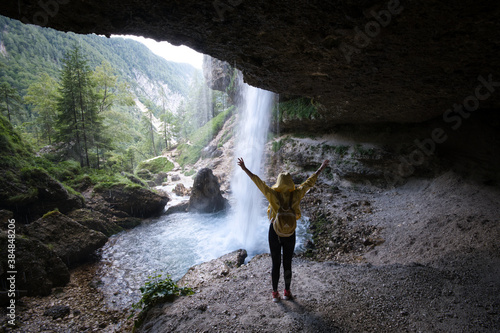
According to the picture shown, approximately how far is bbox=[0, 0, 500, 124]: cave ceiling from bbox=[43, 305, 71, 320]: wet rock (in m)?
5.72

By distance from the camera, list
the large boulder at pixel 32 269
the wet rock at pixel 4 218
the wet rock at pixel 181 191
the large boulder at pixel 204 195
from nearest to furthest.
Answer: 1. the large boulder at pixel 32 269
2. the wet rock at pixel 4 218
3. the large boulder at pixel 204 195
4. the wet rock at pixel 181 191

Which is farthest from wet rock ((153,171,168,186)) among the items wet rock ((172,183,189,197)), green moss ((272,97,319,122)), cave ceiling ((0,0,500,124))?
cave ceiling ((0,0,500,124))

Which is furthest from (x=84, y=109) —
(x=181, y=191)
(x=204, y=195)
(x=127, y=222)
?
(x=204, y=195)

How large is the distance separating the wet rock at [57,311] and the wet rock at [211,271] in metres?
2.51

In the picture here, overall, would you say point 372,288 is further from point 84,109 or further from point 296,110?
point 84,109

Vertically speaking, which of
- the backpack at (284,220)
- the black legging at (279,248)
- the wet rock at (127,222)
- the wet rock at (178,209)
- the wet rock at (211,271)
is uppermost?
the backpack at (284,220)

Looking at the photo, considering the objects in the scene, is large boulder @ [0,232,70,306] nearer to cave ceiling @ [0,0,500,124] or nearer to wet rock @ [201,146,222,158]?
cave ceiling @ [0,0,500,124]

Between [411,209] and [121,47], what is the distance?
634ft

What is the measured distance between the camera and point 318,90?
6324 millimetres

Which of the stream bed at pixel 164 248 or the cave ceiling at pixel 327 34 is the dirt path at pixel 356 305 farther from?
the cave ceiling at pixel 327 34

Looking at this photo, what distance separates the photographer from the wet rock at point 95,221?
9.10 m

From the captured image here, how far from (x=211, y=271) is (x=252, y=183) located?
8.36m

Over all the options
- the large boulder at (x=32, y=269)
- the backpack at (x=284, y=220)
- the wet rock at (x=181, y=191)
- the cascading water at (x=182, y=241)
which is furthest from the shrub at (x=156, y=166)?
the backpack at (x=284, y=220)

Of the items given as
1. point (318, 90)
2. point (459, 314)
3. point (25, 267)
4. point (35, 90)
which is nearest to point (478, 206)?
point (459, 314)
